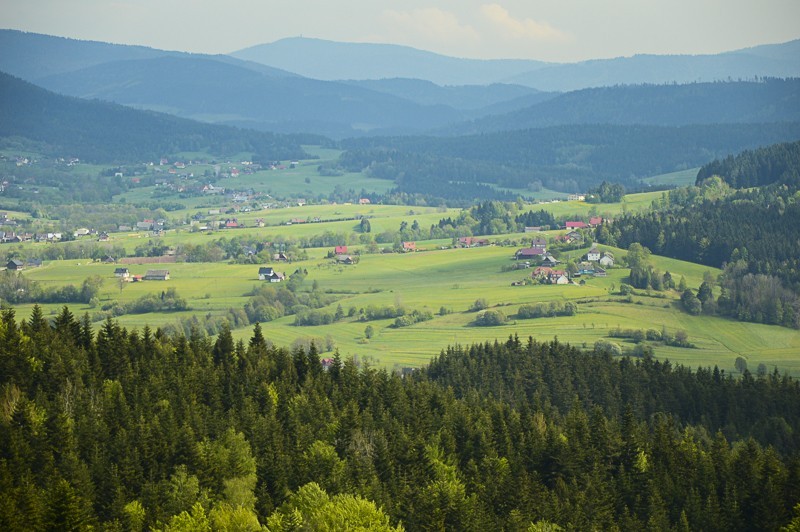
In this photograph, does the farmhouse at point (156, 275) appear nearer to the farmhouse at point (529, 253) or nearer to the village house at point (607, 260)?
the farmhouse at point (529, 253)

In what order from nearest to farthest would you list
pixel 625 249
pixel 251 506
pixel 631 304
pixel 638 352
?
pixel 251 506 → pixel 638 352 → pixel 631 304 → pixel 625 249

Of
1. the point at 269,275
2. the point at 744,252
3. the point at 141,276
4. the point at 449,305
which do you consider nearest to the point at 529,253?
the point at 744,252

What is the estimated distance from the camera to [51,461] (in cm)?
6825

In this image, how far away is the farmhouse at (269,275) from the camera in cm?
18256

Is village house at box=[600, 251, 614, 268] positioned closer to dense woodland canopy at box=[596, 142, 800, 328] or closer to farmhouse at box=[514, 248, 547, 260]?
farmhouse at box=[514, 248, 547, 260]

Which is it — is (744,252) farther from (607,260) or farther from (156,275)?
(156,275)

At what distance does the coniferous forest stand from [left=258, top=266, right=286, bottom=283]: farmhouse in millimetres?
82175

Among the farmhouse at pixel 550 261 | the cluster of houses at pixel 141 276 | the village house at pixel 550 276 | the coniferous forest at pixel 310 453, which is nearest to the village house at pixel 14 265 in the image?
the cluster of houses at pixel 141 276

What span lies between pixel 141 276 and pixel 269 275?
62.7 feet

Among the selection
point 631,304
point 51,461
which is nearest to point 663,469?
point 51,461

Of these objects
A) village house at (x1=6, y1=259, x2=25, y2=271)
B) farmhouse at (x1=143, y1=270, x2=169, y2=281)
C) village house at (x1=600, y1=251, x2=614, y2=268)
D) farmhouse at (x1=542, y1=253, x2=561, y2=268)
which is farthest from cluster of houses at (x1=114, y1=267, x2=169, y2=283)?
village house at (x1=600, y1=251, x2=614, y2=268)

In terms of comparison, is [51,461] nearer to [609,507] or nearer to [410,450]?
[410,450]

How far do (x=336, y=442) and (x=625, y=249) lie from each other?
119 metres

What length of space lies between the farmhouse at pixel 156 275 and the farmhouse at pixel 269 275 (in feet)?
44.8
